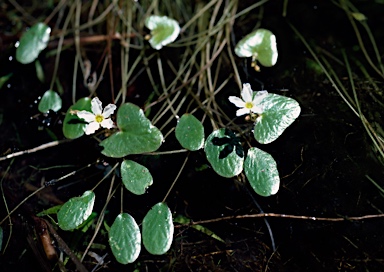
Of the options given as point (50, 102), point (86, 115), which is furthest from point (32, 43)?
point (86, 115)

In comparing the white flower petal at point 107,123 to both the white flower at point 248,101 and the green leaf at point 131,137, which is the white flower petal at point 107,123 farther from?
the white flower at point 248,101

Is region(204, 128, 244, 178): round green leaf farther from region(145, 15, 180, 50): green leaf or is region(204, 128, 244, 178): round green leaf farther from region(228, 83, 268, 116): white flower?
region(145, 15, 180, 50): green leaf

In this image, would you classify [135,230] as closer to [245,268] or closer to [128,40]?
[245,268]

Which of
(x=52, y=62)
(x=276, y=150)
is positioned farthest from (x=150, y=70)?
(x=276, y=150)

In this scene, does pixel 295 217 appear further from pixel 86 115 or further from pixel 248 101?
pixel 86 115

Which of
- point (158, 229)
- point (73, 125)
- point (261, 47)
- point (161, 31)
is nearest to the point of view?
point (158, 229)

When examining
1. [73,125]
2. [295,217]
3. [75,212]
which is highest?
[73,125]

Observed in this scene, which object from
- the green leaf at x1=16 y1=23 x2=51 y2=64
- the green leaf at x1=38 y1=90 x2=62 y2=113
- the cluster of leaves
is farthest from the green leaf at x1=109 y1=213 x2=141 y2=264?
the green leaf at x1=16 y1=23 x2=51 y2=64
